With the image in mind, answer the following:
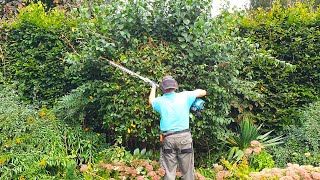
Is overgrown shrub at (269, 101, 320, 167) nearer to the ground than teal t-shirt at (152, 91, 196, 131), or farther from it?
nearer to the ground

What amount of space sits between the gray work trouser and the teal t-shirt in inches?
4.7

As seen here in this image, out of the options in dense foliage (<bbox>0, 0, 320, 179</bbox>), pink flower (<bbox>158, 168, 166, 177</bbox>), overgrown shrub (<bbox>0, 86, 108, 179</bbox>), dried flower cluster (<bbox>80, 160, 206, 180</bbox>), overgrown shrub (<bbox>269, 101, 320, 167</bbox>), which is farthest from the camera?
overgrown shrub (<bbox>269, 101, 320, 167</bbox>)

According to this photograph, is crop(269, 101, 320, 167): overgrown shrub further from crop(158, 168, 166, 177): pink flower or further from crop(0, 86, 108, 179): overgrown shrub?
crop(0, 86, 108, 179): overgrown shrub

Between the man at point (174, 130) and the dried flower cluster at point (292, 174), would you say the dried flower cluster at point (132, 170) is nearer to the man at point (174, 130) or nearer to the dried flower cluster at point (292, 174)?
the man at point (174, 130)

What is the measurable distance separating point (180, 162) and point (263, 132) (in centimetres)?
299

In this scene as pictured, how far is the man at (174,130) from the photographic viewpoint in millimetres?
4285

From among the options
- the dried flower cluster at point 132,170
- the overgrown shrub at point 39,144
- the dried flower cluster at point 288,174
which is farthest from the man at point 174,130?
the overgrown shrub at point 39,144

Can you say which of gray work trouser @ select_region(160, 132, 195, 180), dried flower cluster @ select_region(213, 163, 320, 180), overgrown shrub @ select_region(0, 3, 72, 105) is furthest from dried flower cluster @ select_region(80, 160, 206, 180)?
overgrown shrub @ select_region(0, 3, 72, 105)

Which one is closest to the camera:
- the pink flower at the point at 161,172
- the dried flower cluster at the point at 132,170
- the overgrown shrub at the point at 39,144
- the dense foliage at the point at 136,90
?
the pink flower at the point at 161,172

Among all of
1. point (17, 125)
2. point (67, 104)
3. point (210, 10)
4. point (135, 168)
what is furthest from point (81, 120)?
point (210, 10)

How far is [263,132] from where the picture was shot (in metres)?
6.83

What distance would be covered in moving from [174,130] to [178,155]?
13.6 inches

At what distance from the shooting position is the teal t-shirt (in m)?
4.28

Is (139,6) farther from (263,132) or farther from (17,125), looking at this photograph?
(263,132)
